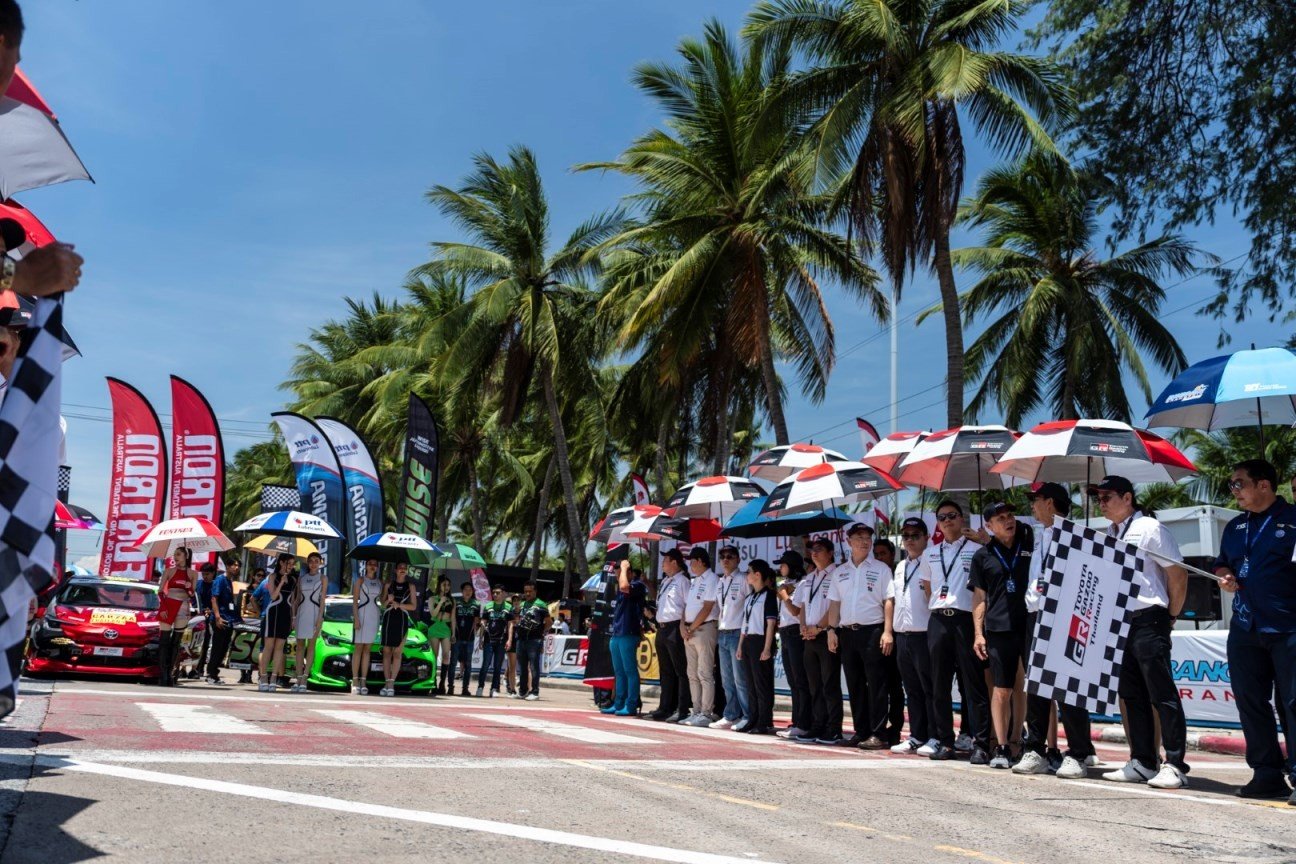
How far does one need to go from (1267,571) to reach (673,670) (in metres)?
8.09

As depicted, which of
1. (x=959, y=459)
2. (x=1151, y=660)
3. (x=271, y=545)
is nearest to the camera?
(x=1151, y=660)

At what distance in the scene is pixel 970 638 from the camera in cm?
978

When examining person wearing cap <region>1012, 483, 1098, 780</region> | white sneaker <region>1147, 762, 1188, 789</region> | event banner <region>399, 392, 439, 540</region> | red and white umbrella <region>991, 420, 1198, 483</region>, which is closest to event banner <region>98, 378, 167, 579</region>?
event banner <region>399, 392, 439, 540</region>

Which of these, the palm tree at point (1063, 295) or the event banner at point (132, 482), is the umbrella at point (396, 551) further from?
the palm tree at point (1063, 295)

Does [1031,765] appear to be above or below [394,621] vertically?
below

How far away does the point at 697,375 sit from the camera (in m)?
31.2

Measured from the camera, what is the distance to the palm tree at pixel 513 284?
112 ft

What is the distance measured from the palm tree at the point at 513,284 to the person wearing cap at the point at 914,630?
2383 cm

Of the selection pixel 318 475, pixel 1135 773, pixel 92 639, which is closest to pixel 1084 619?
pixel 1135 773

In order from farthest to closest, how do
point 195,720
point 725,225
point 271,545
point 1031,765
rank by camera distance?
point 725,225, point 271,545, point 195,720, point 1031,765

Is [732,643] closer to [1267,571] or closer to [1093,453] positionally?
[1093,453]

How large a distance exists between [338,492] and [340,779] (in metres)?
24.4

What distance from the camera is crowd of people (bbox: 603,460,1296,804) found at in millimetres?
7926

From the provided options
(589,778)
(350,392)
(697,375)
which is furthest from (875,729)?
(350,392)
